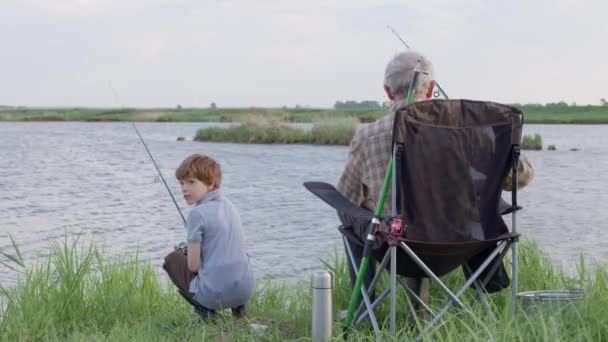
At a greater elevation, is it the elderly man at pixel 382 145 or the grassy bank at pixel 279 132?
the elderly man at pixel 382 145

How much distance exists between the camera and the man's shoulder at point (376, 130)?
3301 millimetres

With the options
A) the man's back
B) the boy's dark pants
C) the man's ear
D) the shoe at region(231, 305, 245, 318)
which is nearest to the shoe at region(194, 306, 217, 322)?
the boy's dark pants

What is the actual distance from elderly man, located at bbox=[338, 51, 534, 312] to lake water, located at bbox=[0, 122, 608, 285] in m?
1.78

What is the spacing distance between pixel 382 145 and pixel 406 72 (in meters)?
0.28

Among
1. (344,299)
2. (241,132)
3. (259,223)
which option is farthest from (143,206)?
(241,132)

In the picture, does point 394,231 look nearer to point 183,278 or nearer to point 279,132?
point 183,278

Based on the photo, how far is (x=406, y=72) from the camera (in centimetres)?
329

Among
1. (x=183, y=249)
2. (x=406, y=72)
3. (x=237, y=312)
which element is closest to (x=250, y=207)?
(x=183, y=249)

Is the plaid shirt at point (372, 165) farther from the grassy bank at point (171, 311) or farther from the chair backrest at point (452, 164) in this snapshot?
the grassy bank at point (171, 311)

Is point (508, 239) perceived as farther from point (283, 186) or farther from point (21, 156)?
point (21, 156)

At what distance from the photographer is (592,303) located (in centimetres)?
322

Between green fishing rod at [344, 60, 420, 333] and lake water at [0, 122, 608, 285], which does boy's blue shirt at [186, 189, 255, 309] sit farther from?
lake water at [0, 122, 608, 285]

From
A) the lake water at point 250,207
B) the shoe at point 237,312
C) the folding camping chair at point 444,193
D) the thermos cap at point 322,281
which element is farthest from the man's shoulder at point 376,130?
the lake water at point 250,207

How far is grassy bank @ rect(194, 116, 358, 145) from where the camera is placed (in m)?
29.9
